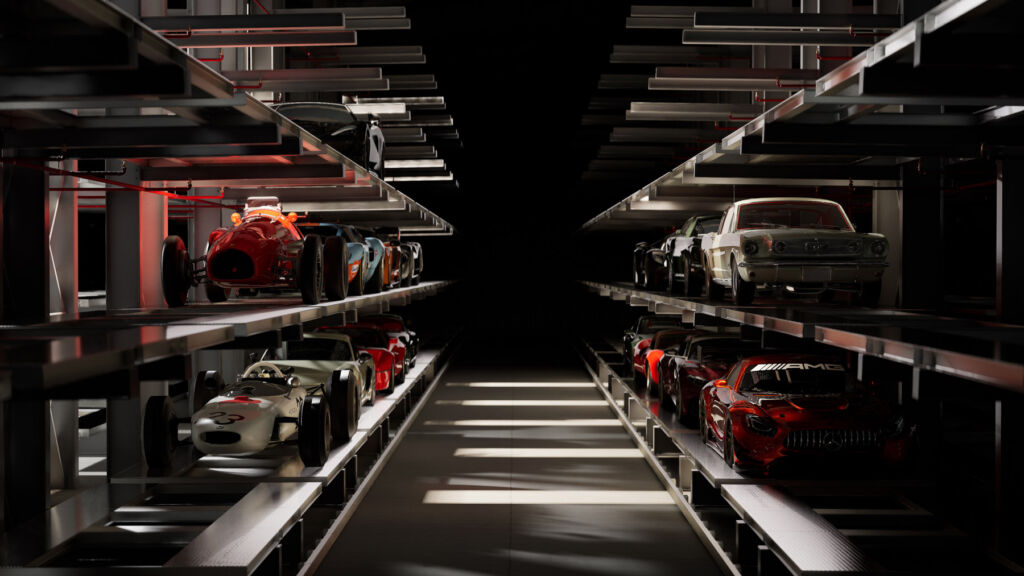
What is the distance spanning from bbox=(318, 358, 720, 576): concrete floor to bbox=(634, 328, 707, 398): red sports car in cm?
84

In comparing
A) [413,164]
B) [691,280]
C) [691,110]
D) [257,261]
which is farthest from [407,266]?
[257,261]

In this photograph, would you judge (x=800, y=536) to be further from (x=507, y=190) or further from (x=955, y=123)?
(x=507, y=190)

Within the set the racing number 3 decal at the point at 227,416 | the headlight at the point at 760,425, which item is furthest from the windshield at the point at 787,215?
the racing number 3 decal at the point at 227,416

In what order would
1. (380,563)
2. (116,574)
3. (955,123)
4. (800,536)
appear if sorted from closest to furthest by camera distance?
1. (116,574)
2. (800,536)
3. (955,123)
4. (380,563)

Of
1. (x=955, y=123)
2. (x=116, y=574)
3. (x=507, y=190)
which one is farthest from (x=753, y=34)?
(x=507, y=190)

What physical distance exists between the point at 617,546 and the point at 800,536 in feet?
7.38

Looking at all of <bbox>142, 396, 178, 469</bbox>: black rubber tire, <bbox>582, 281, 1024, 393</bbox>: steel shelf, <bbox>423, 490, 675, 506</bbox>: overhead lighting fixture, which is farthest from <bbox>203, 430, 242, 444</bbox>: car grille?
<bbox>582, 281, 1024, 393</bbox>: steel shelf

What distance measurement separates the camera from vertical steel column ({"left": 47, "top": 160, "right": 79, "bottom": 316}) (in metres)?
8.25

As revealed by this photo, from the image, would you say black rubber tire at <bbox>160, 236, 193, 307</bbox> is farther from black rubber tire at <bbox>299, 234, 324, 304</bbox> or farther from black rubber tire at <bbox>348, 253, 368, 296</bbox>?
black rubber tire at <bbox>348, 253, 368, 296</bbox>

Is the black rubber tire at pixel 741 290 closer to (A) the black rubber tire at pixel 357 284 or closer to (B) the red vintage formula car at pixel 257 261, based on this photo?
(B) the red vintage formula car at pixel 257 261

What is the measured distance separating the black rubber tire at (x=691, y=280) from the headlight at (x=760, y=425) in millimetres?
3746

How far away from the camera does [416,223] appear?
16.3 meters

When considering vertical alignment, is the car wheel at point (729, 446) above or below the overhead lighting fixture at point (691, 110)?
below

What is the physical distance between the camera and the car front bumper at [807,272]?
749 cm
